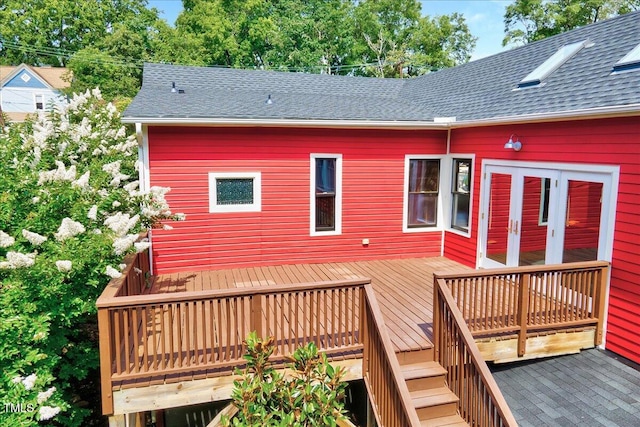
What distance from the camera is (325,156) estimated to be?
→ 7.86m

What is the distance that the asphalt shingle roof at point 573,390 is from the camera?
12.9ft

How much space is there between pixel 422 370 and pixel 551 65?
18.7 feet

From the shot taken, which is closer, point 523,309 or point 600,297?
point 523,309

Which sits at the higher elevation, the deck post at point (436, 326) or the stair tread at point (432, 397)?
the deck post at point (436, 326)

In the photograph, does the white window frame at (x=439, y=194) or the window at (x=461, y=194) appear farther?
the white window frame at (x=439, y=194)

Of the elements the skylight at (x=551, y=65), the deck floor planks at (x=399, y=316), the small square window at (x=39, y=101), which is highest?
the small square window at (x=39, y=101)

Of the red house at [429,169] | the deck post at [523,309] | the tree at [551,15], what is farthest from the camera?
the tree at [551,15]

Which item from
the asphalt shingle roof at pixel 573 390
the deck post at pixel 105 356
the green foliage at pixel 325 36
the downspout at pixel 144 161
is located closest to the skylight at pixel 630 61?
the asphalt shingle roof at pixel 573 390

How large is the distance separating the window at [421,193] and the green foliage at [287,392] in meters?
5.03

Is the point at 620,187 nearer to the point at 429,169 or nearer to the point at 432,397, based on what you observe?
the point at 432,397

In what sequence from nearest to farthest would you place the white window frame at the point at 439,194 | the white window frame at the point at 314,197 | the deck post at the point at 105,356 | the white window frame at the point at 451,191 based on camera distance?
the deck post at the point at 105,356 → the white window frame at the point at 451,191 → the white window frame at the point at 314,197 → the white window frame at the point at 439,194

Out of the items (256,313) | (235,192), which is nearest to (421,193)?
(235,192)

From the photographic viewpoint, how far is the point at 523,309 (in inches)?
187

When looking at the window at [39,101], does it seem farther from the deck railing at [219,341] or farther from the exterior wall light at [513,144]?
the exterior wall light at [513,144]
